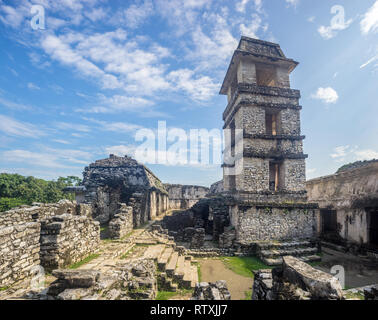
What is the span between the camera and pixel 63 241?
524cm

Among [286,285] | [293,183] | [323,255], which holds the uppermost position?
[293,183]

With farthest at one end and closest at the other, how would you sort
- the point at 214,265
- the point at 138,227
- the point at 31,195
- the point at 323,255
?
the point at 31,195
the point at 138,227
the point at 323,255
the point at 214,265

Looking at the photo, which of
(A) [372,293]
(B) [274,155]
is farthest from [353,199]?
(A) [372,293]

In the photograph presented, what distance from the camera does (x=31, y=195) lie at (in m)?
25.8

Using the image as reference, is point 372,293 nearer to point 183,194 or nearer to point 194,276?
point 194,276

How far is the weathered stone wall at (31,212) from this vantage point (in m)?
6.34

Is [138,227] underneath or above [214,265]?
above

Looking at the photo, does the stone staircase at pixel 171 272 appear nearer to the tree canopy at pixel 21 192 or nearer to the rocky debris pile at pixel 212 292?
the rocky debris pile at pixel 212 292

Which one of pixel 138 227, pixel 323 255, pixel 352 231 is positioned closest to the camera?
pixel 323 255

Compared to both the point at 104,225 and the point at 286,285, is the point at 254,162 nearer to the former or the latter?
the point at 286,285

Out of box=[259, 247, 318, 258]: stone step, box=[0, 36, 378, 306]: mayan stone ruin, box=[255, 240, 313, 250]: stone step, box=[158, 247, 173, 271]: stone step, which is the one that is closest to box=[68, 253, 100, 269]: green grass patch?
box=[0, 36, 378, 306]: mayan stone ruin

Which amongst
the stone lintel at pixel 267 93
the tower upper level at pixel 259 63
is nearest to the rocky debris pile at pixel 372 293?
the stone lintel at pixel 267 93

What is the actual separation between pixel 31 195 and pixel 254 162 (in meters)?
31.0
